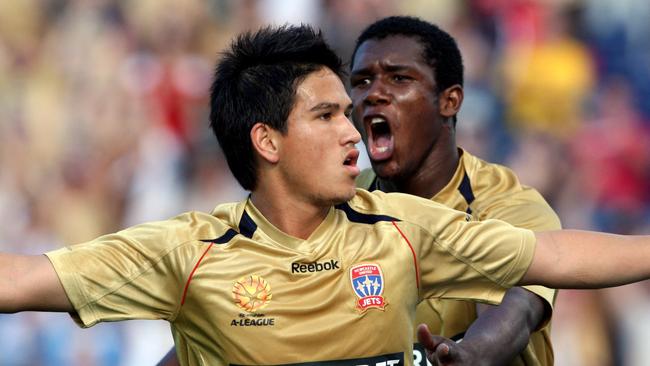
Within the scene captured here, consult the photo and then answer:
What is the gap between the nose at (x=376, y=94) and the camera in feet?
18.2

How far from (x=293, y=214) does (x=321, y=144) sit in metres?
0.26

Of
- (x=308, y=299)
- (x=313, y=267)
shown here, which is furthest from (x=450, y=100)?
(x=308, y=299)

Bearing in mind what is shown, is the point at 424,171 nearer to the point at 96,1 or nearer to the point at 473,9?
the point at 473,9

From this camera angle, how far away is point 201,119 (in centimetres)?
947

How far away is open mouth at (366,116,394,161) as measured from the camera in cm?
555

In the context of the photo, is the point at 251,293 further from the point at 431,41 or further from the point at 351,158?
the point at 431,41

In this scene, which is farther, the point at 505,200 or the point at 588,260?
the point at 505,200

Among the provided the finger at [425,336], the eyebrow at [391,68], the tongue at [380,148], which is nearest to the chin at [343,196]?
the finger at [425,336]

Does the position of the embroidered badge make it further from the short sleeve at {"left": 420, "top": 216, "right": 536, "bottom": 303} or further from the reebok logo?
the short sleeve at {"left": 420, "top": 216, "right": 536, "bottom": 303}

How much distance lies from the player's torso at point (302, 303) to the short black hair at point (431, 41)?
6.15ft

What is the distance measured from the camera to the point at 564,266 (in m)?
3.78

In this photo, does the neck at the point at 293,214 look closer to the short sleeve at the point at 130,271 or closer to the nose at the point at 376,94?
the short sleeve at the point at 130,271

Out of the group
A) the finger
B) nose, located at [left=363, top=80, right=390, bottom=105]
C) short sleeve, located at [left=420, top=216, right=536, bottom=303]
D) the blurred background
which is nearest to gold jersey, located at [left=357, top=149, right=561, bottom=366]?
nose, located at [left=363, top=80, right=390, bottom=105]

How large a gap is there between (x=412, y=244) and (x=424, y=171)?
1.65 m
